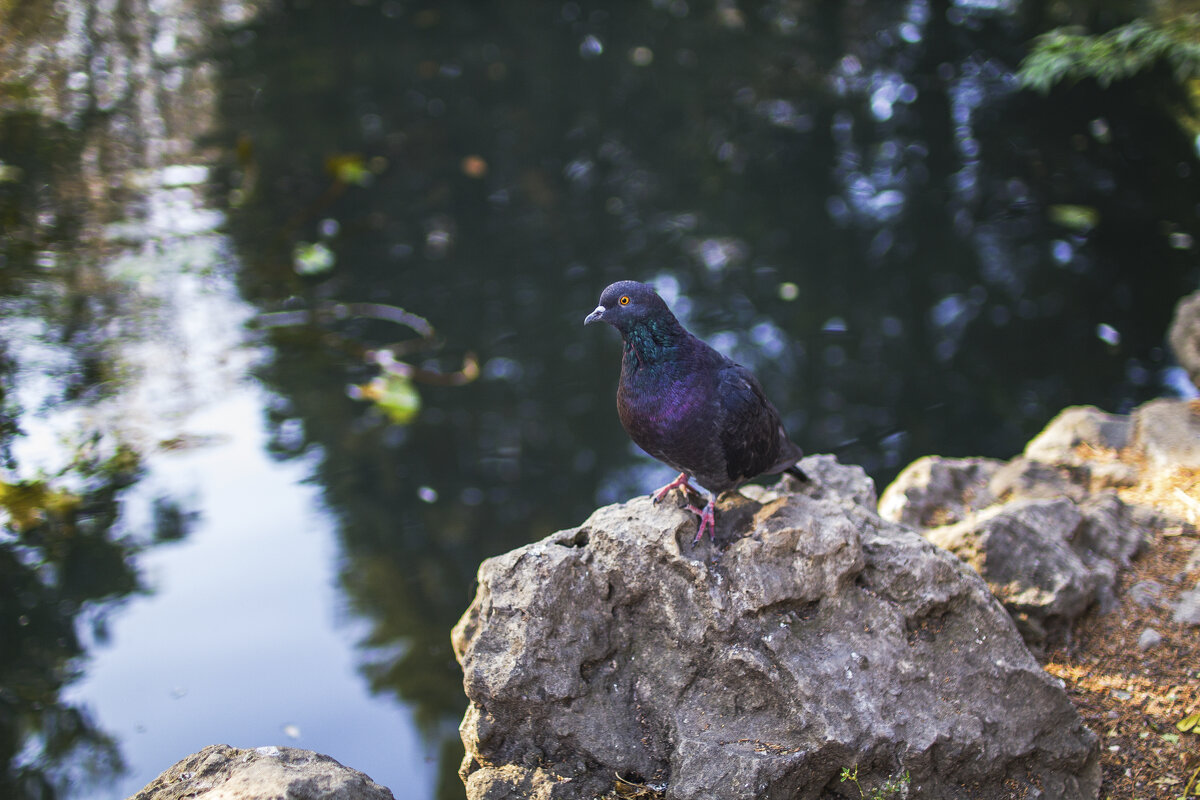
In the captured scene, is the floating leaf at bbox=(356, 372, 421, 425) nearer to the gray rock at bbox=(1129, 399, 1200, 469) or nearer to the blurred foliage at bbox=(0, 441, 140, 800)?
the blurred foliage at bbox=(0, 441, 140, 800)

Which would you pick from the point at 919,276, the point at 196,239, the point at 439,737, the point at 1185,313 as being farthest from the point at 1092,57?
the point at 196,239

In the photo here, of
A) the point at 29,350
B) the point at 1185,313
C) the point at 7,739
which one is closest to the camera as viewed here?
the point at 7,739

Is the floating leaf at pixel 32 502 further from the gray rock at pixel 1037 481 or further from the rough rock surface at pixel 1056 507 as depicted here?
the gray rock at pixel 1037 481

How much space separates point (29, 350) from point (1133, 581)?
5694 mm

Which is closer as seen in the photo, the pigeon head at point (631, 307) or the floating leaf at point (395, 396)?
the pigeon head at point (631, 307)

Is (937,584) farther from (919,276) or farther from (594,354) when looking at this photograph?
(919,276)

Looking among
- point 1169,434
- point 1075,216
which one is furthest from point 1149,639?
point 1075,216

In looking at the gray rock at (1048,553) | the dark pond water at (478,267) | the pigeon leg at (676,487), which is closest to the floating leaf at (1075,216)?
the dark pond water at (478,267)

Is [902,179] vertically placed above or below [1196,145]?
below

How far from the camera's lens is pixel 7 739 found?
373 centimetres

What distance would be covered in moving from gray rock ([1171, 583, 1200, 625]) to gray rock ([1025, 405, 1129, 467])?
0.92 m

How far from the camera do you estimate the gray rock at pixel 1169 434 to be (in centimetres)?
383

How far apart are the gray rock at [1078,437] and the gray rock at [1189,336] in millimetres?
348

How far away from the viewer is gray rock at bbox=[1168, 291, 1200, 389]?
4.17 meters
